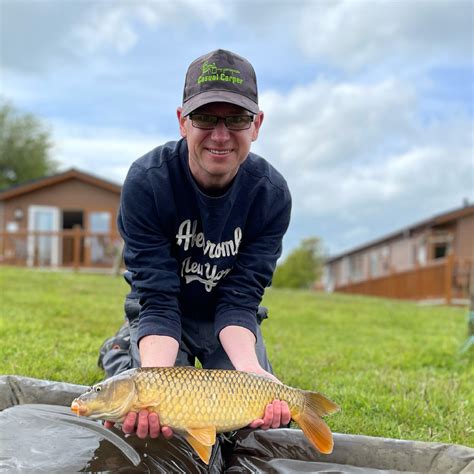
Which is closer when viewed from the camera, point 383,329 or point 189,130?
point 189,130

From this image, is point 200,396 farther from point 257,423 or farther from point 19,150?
point 19,150

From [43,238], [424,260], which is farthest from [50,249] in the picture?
[424,260]

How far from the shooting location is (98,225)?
2362 centimetres

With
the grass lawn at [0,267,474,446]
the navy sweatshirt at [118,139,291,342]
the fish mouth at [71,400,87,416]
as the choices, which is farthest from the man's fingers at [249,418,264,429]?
the grass lawn at [0,267,474,446]

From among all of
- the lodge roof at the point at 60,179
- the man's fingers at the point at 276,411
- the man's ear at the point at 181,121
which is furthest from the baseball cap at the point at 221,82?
the lodge roof at the point at 60,179

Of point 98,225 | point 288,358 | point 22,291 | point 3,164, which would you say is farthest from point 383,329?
point 3,164

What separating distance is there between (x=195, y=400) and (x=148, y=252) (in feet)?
3.02

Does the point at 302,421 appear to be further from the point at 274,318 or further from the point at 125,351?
the point at 274,318

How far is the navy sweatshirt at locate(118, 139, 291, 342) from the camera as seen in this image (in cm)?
300

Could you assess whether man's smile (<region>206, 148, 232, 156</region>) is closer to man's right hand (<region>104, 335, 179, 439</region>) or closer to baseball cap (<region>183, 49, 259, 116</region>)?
baseball cap (<region>183, 49, 259, 116</region>)

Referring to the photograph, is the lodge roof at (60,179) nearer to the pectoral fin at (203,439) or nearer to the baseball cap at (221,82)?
the baseball cap at (221,82)

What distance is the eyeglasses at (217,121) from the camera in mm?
2682

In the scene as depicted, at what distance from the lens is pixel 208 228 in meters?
3.05

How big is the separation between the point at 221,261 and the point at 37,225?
2183 centimetres
